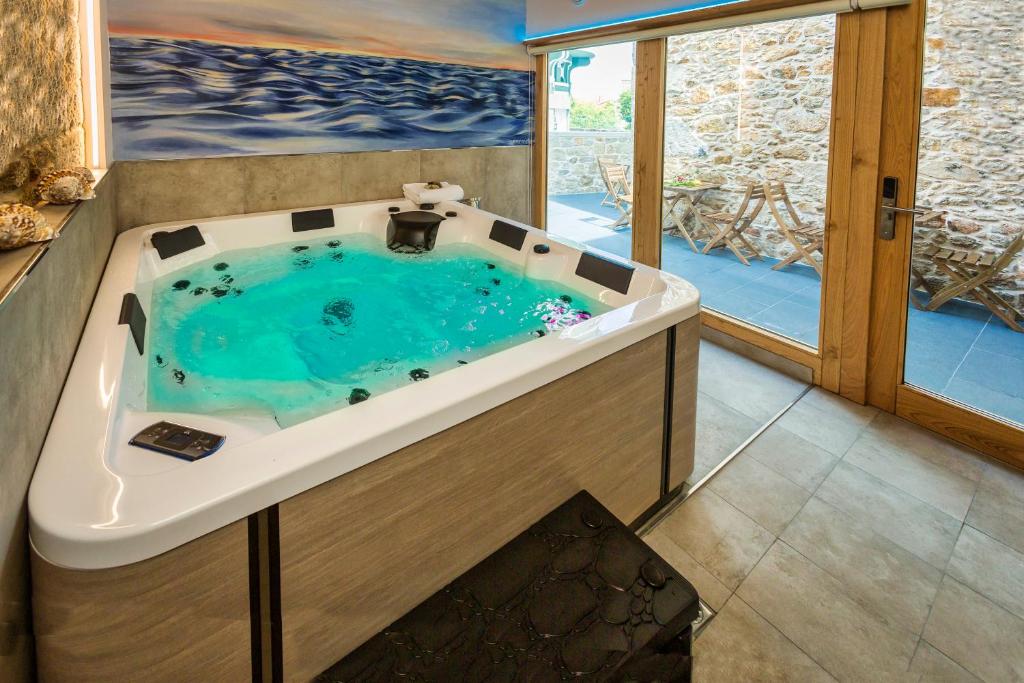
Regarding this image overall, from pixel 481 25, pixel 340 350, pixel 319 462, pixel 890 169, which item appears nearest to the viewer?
pixel 319 462

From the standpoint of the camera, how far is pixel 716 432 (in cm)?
221

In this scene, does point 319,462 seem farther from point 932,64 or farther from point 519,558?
point 932,64

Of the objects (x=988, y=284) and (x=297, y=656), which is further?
(x=988, y=284)

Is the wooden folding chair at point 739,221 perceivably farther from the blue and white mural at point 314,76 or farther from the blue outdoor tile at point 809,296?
the blue and white mural at point 314,76

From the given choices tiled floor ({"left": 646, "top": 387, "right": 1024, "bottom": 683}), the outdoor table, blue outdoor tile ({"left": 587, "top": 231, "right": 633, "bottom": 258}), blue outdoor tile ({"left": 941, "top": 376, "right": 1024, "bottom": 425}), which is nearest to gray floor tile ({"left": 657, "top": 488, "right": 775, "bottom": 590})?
tiled floor ({"left": 646, "top": 387, "right": 1024, "bottom": 683})

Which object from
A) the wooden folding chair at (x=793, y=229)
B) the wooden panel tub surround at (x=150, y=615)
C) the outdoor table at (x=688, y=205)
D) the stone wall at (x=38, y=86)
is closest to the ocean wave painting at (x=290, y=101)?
the stone wall at (x=38, y=86)

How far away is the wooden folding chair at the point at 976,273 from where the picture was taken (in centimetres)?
196

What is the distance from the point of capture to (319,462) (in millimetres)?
908

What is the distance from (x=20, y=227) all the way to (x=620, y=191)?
3060 mm

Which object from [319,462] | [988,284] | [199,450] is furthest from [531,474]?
[988,284]

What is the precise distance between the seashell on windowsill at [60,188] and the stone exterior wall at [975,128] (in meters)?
2.75

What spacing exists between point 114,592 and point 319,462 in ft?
0.99

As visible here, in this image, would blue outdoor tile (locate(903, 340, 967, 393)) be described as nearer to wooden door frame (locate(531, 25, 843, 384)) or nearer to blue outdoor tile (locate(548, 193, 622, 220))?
wooden door frame (locate(531, 25, 843, 384))

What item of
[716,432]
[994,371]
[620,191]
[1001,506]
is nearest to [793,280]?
[994,371]
